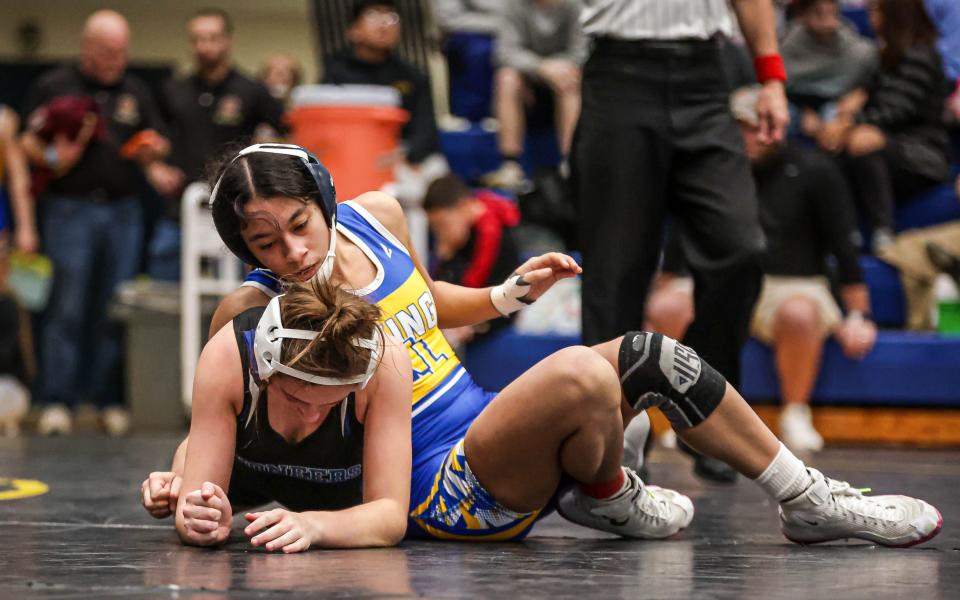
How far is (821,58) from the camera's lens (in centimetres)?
681

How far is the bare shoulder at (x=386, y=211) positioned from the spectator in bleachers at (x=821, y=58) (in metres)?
4.16

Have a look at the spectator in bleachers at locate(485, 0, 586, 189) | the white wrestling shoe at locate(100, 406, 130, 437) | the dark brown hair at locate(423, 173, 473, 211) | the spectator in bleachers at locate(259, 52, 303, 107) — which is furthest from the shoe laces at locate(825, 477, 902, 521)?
the spectator in bleachers at locate(259, 52, 303, 107)

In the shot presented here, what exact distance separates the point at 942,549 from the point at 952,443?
11.1 feet

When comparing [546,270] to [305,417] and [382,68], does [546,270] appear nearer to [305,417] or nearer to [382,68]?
[305,417]

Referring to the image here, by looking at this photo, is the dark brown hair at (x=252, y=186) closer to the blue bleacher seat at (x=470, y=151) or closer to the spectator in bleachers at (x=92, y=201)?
the spectator in bleachers at (x=92, y=201)

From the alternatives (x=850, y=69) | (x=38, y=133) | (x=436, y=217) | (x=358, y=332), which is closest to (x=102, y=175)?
(x=38, y=133)

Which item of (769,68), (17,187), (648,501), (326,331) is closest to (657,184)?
(769,68)

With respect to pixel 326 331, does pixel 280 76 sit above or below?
above

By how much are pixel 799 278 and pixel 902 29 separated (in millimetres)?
1434

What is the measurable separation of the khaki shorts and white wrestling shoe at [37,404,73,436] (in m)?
3.20

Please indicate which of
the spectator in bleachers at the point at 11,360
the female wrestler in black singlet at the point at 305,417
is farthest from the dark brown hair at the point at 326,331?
the spectator in bleachers at the point at 11,360

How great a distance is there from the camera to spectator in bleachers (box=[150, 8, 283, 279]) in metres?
6.73

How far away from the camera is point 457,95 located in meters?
8.00

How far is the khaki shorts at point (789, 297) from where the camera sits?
590 centimetres
